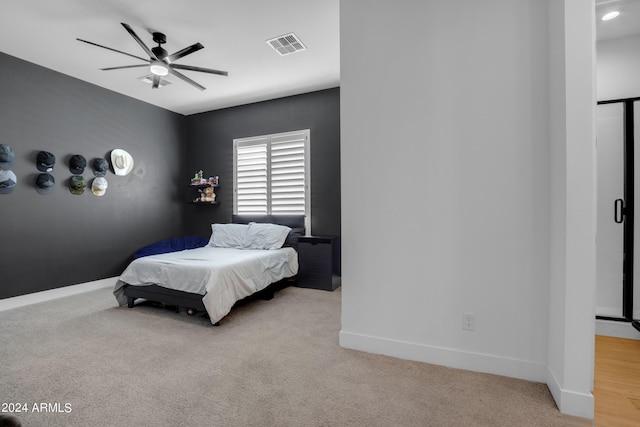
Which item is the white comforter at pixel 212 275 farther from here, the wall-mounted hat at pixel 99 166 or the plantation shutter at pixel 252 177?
the wall-mounted hat at pixel 99 166

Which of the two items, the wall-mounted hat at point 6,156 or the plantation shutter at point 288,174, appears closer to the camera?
the wall-mounted hat at point 6,156

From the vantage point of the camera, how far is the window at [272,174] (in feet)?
16.5

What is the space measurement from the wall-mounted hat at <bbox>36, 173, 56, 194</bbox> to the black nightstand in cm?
347

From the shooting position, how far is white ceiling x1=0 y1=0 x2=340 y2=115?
9.30 ft

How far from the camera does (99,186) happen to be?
14.9 ft

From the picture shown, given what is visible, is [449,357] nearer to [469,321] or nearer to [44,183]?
[469,321]

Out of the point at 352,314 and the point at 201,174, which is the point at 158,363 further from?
the point at 201,174

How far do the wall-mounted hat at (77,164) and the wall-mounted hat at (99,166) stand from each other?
0.17 metres

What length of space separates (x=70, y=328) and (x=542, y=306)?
4.05m

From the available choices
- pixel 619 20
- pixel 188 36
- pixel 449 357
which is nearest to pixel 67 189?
pixel 188 36

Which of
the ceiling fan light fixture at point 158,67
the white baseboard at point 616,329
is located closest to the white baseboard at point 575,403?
the white baseboard at point 616,329

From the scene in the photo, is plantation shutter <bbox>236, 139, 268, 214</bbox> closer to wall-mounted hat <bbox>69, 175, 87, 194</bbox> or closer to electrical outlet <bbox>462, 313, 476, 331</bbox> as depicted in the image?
wall-mounted hat <bbox>69, 175, 87, 194</bbox>

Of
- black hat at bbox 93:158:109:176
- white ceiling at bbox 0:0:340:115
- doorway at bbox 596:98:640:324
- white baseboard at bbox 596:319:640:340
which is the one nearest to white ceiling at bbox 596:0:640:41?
doorway at bbox 596:98:640:324

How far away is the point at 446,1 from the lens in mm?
2094
